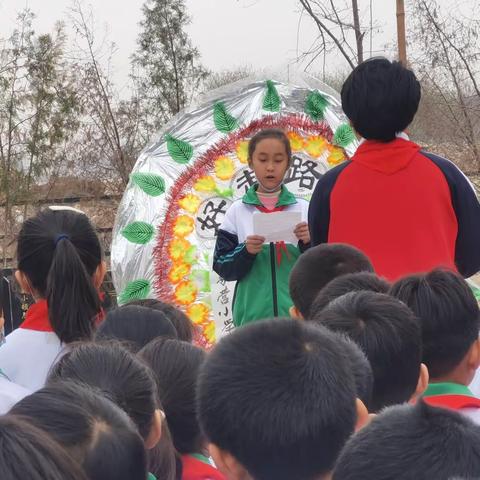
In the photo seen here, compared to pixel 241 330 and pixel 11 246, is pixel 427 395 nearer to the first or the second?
pixel 241 330

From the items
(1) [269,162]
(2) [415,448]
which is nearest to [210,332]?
(1) [269,162]

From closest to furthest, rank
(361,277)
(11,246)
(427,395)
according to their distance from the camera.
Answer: (427,395)
(361,277)
(11,246)

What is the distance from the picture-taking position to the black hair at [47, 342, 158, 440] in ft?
5.56

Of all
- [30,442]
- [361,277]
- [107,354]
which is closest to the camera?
[30,442]

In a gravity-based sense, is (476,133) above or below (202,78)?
below

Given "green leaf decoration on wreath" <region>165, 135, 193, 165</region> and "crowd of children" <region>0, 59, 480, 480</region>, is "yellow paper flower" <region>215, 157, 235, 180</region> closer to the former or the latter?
"green leaf decoration on wreath" <region>165, 135, 193, 165</region>

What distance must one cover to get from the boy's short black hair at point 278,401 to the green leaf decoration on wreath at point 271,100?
425cm

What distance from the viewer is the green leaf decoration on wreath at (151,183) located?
18.7 ft

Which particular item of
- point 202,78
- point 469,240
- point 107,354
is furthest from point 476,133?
point 107,354

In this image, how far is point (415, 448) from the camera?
3.66ft

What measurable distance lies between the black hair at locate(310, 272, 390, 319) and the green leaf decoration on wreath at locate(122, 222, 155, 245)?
327 centimetres

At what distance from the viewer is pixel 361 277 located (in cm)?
250

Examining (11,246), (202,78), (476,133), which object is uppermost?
(202,78)

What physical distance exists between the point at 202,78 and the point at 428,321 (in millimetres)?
9587
